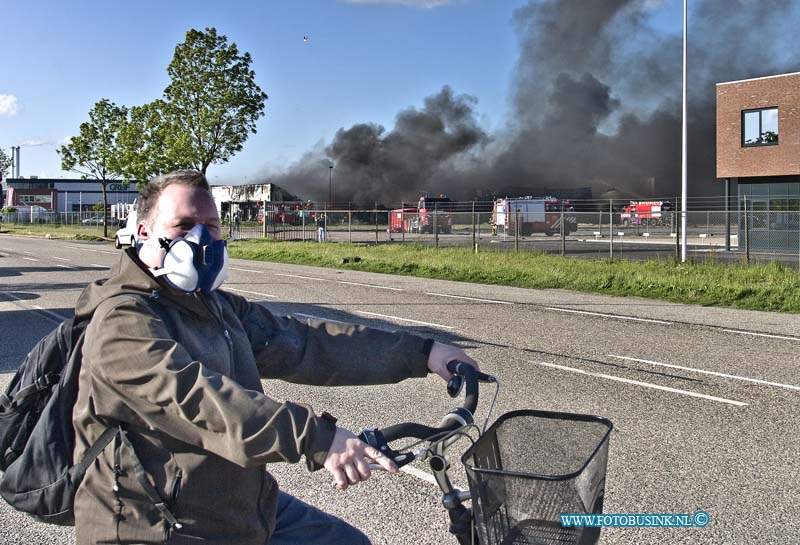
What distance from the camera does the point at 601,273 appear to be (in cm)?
1900

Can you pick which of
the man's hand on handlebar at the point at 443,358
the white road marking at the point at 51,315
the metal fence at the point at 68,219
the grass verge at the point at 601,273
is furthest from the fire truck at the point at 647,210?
the man's hand on handlebar at the point at 443,358

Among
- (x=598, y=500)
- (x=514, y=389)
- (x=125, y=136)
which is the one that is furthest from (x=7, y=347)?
(x=125, y=136)

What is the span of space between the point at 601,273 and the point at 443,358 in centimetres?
1718

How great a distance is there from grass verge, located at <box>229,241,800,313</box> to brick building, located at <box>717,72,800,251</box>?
12859mm

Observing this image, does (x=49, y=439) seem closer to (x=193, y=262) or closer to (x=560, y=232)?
(x=193, y=262)

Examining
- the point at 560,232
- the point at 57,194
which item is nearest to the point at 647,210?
the point at 560,232

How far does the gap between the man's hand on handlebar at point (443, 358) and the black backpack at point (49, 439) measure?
32.3 inches

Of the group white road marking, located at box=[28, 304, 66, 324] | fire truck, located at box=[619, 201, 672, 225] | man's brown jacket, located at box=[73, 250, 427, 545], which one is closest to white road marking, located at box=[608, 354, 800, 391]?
man's brown jacket, located at box=[73, 250, 427, 545]

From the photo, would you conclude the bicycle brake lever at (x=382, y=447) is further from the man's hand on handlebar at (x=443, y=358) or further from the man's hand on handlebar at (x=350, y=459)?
the man's hand on handlebar at (x=443, y=358)

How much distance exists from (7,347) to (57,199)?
11017 centimetres

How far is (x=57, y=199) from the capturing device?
111250 millimetres

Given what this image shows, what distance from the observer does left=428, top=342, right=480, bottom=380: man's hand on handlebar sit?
2381mm

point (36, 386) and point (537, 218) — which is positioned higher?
point (537, 218)

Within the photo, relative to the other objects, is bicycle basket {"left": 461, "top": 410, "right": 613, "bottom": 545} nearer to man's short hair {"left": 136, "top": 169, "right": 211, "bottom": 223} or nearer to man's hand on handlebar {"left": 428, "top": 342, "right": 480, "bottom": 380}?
man's hand on handlebar {"left": 428, "top": 342, "right": 480, "bottom": 380}
